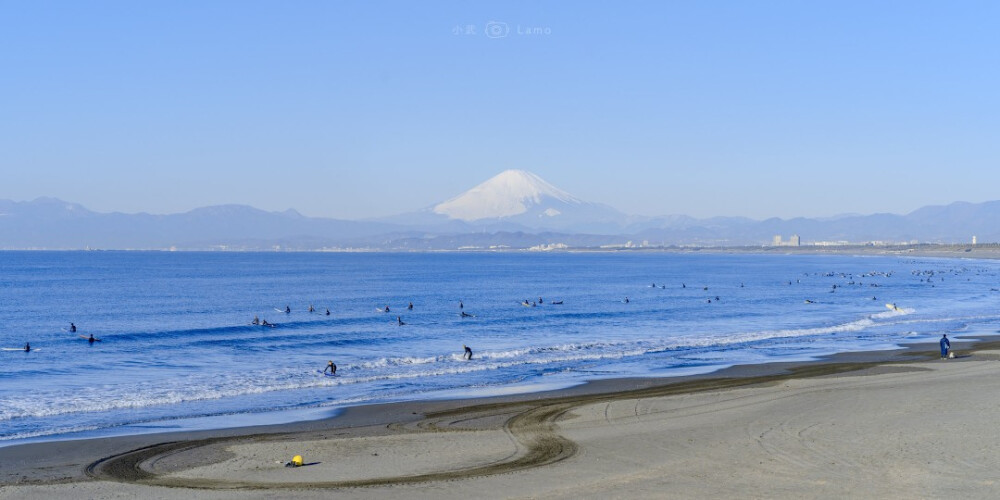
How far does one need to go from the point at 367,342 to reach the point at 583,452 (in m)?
29.1

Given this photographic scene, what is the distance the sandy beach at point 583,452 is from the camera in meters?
16.8

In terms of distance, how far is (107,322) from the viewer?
60.4 meters

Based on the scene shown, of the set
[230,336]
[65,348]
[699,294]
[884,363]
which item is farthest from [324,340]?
[699,294]

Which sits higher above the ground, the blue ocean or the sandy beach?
the sandy beach

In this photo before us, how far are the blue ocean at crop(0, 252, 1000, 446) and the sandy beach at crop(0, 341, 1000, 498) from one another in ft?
10.1

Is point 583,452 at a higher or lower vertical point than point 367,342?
higher

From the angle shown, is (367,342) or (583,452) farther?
(367,342)

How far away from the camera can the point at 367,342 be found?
156 feet

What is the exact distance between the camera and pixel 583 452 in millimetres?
19812

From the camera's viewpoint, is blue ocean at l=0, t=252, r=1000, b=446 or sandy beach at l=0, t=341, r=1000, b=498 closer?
sandy beach at l=0, t=341, r=1000, b=498

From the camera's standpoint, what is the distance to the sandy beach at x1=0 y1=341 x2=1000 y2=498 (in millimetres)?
16750

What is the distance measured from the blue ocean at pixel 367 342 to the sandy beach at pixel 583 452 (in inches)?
121

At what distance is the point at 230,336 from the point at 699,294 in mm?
53607

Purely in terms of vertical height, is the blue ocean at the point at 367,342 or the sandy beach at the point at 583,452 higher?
the sandy beach at the point at 583,452
